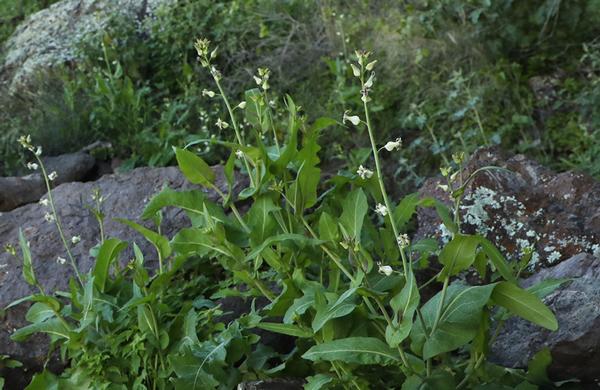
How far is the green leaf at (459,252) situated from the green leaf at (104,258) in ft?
4.99

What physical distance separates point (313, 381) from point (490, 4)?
12.1 ft

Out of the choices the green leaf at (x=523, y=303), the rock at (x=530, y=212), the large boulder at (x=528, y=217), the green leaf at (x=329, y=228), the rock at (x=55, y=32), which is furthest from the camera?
the rock at (x=55, y=32)

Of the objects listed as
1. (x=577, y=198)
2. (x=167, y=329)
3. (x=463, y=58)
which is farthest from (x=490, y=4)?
(x=167, y=329)

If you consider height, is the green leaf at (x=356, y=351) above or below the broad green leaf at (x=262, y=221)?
below

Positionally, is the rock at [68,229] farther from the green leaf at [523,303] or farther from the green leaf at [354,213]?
the green leaf at [523,303]

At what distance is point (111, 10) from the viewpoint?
789 centimetres

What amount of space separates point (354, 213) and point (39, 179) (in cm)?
325

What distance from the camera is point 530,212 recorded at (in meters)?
4.32

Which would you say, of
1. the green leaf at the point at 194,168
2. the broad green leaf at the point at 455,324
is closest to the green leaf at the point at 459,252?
the broad green leaf at the point at 455,324

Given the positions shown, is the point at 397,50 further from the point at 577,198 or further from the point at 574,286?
the point at 574,286

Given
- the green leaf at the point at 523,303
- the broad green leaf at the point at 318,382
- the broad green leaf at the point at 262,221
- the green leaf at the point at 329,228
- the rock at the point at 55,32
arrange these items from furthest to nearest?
the rock at the point at 55,32, the broad green leaf at the point at 262,221, the green leaf at the point at 329,228, the broad green leaf at the point at 318,382, the green leaf at the point at 523,303

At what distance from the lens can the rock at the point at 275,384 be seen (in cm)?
338

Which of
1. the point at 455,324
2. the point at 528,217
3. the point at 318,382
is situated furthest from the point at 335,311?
the point at 528,217

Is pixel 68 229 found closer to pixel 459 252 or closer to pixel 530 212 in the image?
pixel 530 212
